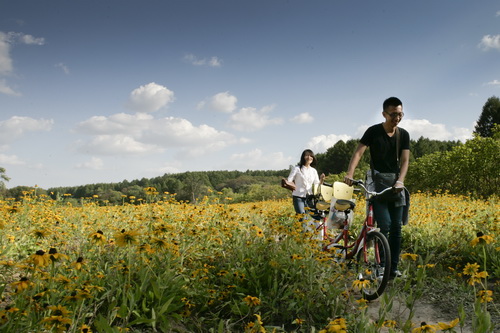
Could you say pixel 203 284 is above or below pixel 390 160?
below

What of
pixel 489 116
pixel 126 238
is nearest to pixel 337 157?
pixel 489 116

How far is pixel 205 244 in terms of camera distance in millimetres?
4059

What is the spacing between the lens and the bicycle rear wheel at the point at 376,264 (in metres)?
3.34

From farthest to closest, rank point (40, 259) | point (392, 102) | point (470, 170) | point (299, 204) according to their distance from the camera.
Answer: point (470, 170), point (299, 204), point (392, 102), point (40, 259)

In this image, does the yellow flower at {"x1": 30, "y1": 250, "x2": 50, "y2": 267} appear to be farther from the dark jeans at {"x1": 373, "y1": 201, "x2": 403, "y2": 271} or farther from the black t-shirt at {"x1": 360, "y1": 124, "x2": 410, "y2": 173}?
the black t-shirt at {"x1": 360, "y1": 124, "x2": 410, "y2": 173}

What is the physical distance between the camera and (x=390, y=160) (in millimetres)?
3947

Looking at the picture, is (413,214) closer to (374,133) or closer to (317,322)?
(374,133)

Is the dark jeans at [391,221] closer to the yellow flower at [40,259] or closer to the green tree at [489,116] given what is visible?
the yellow flower at [40,259]

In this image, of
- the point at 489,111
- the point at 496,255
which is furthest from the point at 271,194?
the point at 489,111

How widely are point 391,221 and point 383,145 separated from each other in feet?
2.85

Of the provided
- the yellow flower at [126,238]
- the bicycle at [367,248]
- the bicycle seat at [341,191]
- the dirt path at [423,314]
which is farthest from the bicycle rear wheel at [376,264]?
the yellow flower at [126,238]

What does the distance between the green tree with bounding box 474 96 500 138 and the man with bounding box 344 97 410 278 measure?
1736 inches

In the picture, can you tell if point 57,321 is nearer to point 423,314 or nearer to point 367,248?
point 367,248

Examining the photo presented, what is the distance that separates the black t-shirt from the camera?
3.91 m
